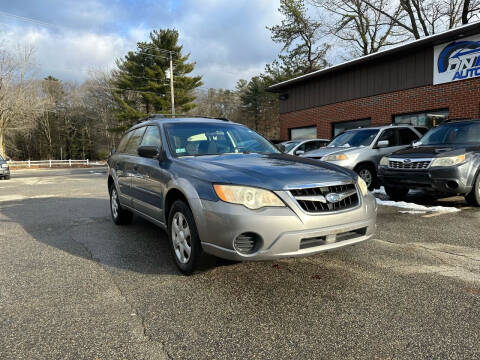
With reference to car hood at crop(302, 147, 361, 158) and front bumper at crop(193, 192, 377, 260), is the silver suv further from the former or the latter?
front bumper at crop(193, 192, 377, 260)

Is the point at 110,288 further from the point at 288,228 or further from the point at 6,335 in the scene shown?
the point at 288,228

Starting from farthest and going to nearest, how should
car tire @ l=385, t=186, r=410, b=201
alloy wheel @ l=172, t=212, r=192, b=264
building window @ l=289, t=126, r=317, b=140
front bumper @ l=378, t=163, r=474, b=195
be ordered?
building window @ l=289, t=126, r=317, b=140 → car tire @ l=385, t=186, r=410, b=201 → front bumper @ l=378, t=163, r=474, b=195 → alloy wheel @ l=172, t=212, r=192, b=264

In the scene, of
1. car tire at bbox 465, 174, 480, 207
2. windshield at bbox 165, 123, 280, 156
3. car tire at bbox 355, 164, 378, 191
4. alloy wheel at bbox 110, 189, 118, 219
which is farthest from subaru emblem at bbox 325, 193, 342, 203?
car tire at bbox 355, 164, 378, 191

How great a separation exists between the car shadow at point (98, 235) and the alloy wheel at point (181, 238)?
0.70 feet

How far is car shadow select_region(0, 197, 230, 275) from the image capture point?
12.8 ft

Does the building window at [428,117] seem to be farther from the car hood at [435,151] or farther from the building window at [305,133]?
the car hood at [435,151]

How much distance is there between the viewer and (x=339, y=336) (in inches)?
91.3

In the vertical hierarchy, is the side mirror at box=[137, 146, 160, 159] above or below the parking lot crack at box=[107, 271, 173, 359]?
above

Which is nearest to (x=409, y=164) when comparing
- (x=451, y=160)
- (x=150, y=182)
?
(x=451, y=160)

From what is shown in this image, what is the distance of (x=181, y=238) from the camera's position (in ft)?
11.4

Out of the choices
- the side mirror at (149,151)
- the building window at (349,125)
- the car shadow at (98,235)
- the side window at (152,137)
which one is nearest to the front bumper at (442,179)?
the car shadow at (98,235)

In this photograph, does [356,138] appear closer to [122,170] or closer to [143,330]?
[122,170]

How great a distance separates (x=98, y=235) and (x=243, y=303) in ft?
10.4

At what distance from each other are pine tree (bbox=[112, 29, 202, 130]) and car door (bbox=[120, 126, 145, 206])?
106ft
